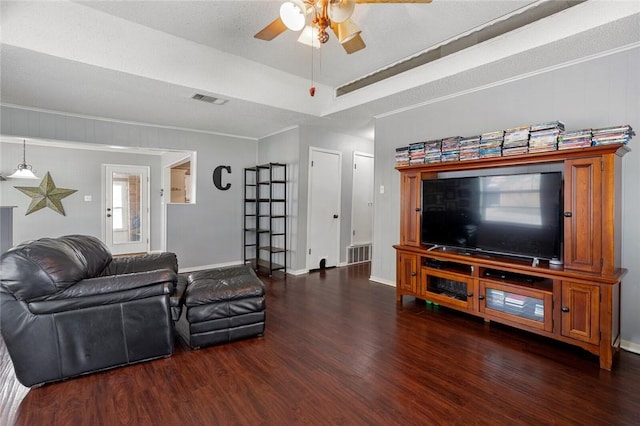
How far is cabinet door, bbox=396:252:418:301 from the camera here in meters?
3.43

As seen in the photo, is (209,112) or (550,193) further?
(209,112)

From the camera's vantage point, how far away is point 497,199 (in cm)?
288

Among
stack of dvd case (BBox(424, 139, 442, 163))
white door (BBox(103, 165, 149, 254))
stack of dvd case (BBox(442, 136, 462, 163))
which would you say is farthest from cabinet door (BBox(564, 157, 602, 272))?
white door (BBox(103, 165, 149, 254))

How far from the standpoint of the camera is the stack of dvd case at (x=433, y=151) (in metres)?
3.30

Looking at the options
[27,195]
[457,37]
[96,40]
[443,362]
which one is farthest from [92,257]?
[27,195]

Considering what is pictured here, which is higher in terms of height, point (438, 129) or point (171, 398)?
point (438, 129)

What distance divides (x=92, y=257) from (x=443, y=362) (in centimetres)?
288

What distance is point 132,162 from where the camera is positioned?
23.0 feet

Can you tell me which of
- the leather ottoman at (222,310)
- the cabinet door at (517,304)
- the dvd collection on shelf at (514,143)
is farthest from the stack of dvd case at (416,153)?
the leather ottoman at (222,310)

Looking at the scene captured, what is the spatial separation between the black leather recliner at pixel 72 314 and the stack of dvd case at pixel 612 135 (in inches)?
132

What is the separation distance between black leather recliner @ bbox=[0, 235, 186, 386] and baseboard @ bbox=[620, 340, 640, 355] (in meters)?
3.58

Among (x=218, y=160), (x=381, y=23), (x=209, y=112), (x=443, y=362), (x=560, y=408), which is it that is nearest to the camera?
(x=560, y=408)

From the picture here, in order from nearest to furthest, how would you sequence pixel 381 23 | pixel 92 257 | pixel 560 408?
1. pixel 560 408
2. pixel 92 257
3. pixel 381 23

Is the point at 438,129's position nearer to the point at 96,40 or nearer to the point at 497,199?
the point at 497,199
